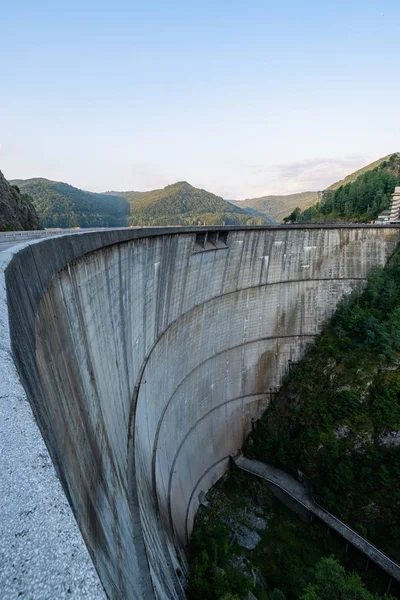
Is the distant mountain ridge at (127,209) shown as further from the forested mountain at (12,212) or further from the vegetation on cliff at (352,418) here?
→ the vegetation on cliff at (352,418)

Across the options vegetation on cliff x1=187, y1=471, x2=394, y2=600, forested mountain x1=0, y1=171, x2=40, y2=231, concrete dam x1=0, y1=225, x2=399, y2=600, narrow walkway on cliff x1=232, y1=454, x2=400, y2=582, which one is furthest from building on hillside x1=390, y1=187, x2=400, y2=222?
forested mountain x1=0, y1=171, x2=40, y2=231

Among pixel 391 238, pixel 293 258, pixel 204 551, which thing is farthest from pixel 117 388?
pixel 391 238

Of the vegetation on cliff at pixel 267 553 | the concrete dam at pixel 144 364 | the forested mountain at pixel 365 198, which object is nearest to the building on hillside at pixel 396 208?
the forested mountain at pixel 365 198

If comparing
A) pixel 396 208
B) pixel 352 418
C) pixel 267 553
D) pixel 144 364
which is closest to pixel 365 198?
pixel 396 208

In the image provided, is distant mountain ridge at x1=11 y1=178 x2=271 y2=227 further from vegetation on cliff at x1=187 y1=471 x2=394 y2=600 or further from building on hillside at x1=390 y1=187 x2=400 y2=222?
vegetation on cliff at x1=187 y1=471 x2=394 y2=600

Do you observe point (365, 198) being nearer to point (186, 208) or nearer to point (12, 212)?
point (12, 212)

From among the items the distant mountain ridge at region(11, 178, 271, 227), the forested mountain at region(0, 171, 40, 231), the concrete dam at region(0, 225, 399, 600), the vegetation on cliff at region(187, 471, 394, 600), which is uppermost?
the distant mountain ridge at region(11, 178, 271, 227)
